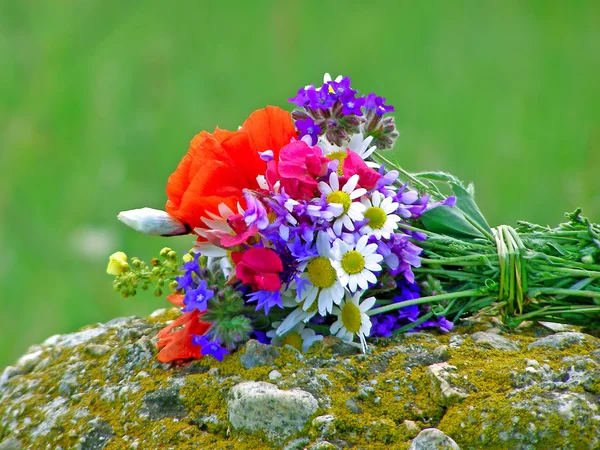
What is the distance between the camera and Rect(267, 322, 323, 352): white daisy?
6.25 ft

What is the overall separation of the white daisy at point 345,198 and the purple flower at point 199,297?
35 centimetres

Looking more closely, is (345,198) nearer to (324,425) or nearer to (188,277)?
(188,277)

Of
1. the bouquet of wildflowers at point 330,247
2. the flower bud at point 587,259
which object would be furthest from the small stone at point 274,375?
the flower bud at point 587,259

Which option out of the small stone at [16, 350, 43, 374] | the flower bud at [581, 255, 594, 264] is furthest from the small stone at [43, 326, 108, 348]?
the flower bud at [581, 255, 594, 264]

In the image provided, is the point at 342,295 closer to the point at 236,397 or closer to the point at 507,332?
the point at 236,397

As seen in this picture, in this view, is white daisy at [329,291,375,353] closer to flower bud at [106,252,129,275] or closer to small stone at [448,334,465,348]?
small stone at [448,334,465,348]

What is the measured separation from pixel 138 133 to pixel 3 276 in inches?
65.4

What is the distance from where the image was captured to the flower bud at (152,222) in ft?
6.39

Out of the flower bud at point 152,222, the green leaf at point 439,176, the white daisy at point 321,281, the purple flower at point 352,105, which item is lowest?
the white daisy at point 321,281

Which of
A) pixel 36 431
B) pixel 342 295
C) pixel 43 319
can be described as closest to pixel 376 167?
pixel 342 295

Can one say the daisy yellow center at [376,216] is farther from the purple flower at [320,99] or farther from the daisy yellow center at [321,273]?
the purple flower at [320,99]

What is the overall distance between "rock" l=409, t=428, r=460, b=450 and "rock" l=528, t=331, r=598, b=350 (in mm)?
459

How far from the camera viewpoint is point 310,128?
1.96m

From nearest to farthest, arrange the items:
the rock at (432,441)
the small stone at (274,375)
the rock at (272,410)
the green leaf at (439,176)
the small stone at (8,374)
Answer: the rock at (432,441)
the rock at (272,410)
the small stone at (274,375)
the green leaf at (439,176)
the small stone at (8,374)
